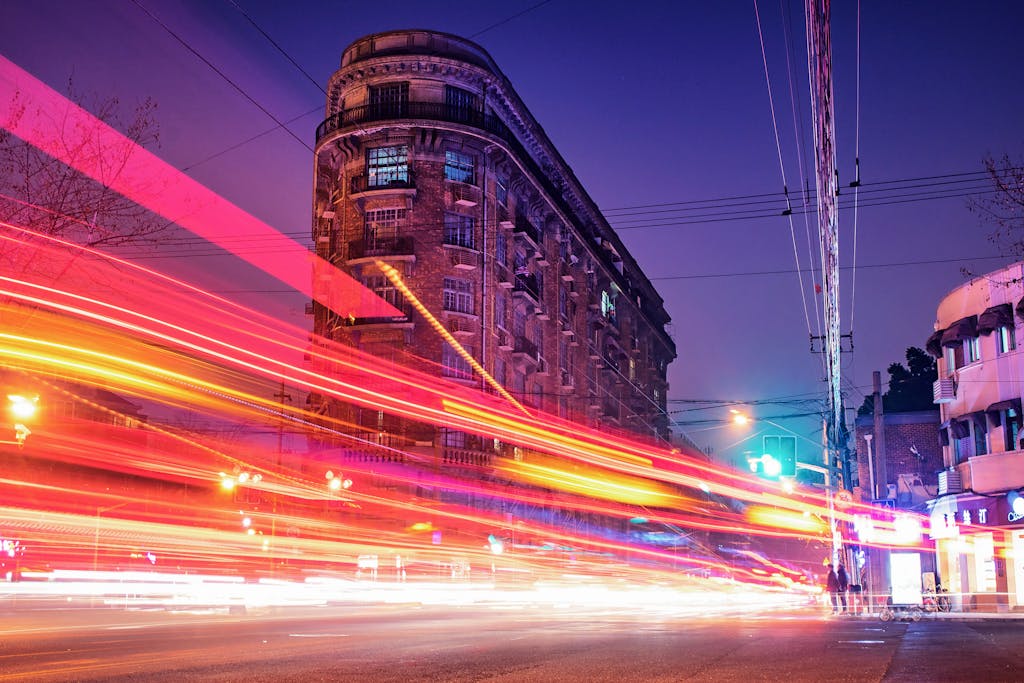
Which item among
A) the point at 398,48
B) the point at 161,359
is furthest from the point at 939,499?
the point at 161,359

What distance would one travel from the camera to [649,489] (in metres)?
78.1

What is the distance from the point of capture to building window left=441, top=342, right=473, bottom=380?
47.8 metres

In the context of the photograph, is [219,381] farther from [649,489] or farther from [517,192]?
[649,489]

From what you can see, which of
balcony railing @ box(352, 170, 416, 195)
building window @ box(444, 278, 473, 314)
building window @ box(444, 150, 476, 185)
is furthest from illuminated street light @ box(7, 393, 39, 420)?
building window @ box(444, 150, 476, 185)

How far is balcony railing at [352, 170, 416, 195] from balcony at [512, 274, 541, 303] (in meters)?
8.35

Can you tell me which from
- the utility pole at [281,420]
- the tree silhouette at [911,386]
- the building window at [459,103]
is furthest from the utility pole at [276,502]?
the tree silhouette at [911,386]

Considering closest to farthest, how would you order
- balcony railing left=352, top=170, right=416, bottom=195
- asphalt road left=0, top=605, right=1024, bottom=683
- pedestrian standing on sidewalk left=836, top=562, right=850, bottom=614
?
asphalt road left=0, top=605, right=1024, bottom=683 → pedestrian standing on sidewalk left=836, top=562, right=850, bottom=614 → balcony railing left=352, top=170, right=416, bottom=195

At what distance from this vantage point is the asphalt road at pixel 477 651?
1042 centimetres

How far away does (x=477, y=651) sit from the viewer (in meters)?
13.1

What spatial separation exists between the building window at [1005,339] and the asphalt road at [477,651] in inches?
667

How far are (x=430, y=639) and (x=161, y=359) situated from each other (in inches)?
1498

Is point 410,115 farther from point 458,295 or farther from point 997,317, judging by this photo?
point 997,317

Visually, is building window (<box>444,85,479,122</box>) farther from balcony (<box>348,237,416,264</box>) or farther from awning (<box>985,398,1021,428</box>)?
awning (<box>985,398,1021,428</box>)

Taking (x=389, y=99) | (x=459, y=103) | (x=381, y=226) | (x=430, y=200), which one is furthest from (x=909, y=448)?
(x=389, y=99)
